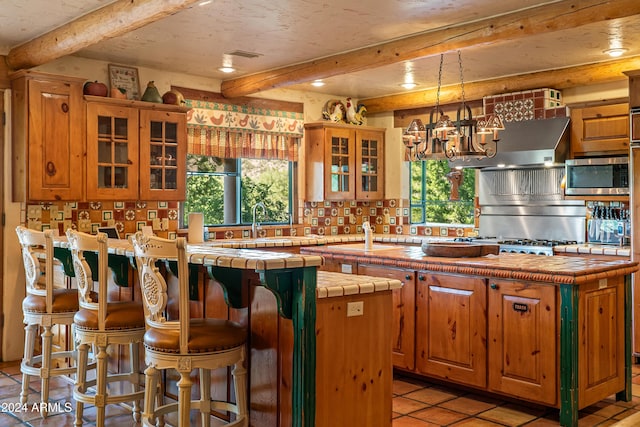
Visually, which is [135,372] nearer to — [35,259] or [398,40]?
[35,259]

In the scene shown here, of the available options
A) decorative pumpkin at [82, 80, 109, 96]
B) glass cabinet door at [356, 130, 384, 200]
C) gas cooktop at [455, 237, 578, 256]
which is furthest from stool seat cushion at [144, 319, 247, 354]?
glass cabinet door at [356, 130, 384, 200]

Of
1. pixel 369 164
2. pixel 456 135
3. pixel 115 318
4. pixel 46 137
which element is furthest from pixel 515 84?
pixel 115 318

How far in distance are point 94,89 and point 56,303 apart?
2285 millimetres

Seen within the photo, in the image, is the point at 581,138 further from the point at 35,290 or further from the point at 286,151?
the point at 35,290

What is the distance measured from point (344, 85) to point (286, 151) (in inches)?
38.8

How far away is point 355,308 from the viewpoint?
10.5 ft

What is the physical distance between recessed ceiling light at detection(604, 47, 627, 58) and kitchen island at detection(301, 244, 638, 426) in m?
2.19

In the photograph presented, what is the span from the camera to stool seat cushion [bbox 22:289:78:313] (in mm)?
4039

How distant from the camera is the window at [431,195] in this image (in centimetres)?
814

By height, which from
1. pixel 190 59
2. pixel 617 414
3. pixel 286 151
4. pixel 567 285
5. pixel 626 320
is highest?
pixel 190 59

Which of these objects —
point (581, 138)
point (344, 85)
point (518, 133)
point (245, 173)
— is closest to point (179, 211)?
point (245, 173)

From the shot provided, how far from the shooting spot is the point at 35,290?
4.14 m

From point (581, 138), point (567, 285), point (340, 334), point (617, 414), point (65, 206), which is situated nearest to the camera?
point (340, 334)

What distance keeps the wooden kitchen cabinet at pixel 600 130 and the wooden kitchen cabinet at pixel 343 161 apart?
2480 mm
